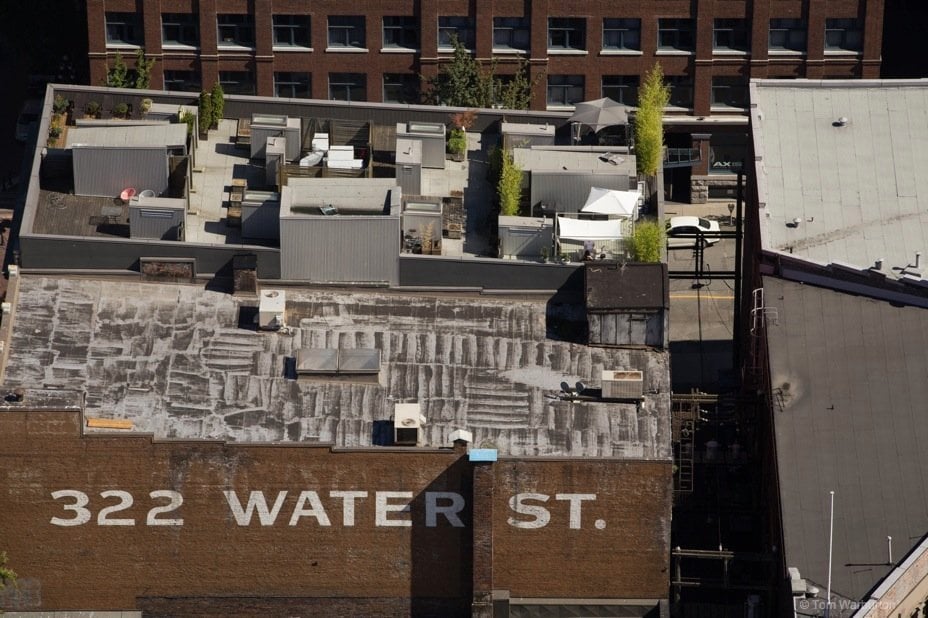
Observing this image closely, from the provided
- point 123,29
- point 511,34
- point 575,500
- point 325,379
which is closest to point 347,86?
point 511,34

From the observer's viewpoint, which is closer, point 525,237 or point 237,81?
point 525,237

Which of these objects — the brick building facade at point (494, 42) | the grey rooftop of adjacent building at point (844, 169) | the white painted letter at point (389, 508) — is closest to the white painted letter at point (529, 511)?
the white painted letter at point (389, 508)

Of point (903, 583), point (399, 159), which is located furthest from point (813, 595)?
point (399, 159)

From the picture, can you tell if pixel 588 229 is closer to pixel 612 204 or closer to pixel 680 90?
pixel 612 204

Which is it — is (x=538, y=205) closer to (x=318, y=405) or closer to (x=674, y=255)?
(x=318, y=405)

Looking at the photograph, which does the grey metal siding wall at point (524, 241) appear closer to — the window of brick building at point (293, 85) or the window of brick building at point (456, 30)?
the window of brick building at point (456, 30)

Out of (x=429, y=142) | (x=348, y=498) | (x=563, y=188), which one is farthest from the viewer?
(x=429, y=142)
